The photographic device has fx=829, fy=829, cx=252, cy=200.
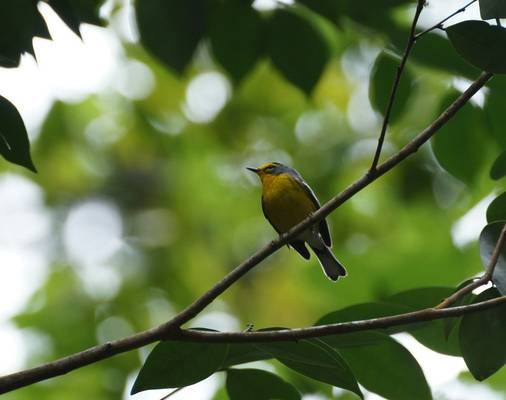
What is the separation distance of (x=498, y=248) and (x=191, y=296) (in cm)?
504

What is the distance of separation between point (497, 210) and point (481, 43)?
0.35 meters

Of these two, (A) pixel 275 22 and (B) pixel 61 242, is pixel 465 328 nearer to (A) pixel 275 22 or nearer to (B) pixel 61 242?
(A) pixel 275 22

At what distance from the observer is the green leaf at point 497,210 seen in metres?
1.71

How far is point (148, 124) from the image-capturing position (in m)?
7.11

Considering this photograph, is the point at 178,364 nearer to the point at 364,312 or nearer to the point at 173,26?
the point at 364,312

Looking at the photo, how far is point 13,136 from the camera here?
167cm

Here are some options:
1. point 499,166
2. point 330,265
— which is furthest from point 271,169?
point 499,166

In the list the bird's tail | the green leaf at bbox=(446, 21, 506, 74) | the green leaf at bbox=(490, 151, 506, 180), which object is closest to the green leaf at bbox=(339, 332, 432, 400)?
the green leaf at bbox=(490, 151, 506, 180)

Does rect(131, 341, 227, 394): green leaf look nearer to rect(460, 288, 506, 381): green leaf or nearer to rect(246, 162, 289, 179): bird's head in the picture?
rect(460, 288, 506, 381): green leaf

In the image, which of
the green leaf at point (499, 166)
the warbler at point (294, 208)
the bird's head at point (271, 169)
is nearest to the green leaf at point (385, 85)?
the green leaf at point (499, 166)

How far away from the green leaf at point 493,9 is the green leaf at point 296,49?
777 mm

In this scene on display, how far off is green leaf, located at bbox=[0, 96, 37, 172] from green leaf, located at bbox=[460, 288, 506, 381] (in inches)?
36.2

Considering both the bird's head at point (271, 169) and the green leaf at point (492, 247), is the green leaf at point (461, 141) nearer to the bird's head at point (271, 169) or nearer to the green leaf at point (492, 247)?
the green leaf at point (492, 247)

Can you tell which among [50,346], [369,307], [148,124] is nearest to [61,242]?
[148,124]
